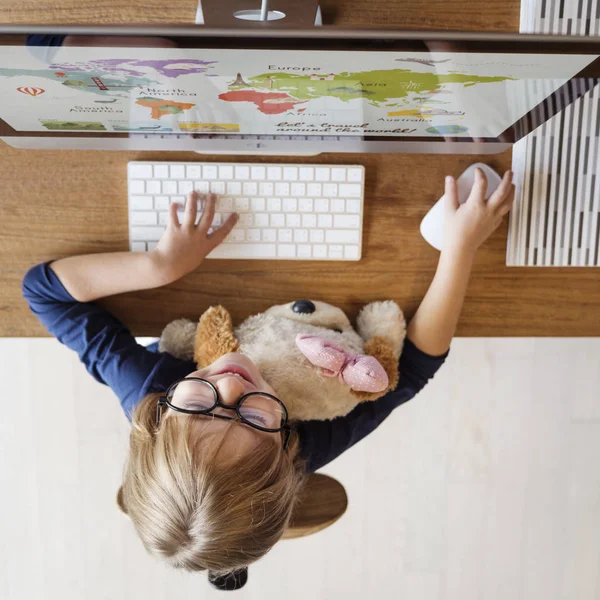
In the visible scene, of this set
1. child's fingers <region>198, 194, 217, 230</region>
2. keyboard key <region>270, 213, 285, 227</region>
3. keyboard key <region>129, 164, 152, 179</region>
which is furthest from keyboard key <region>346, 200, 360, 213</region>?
keyboard key <region>129, 164, 152, 179</region>

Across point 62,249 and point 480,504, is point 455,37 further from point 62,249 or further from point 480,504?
point 480,504

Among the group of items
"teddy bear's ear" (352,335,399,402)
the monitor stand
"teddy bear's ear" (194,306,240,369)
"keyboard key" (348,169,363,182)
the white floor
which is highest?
the monitor stand

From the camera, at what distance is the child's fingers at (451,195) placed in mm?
896

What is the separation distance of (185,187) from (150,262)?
5.0 inches

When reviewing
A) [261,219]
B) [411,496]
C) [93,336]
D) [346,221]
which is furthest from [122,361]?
[411,496]

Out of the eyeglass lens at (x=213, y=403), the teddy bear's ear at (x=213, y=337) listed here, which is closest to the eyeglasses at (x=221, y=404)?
the eyeglass lens at (x=213, y=403)

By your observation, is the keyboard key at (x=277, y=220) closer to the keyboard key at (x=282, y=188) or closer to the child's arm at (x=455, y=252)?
the keyboard key at (x=282, y=188)

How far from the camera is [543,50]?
0.52m

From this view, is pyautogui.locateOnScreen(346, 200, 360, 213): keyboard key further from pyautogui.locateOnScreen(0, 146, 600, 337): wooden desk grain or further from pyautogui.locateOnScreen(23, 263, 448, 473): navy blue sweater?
pyautogui.locateOnScreen(23, 263, 448, 473): navy blue sweater

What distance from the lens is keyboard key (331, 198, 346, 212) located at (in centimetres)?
93

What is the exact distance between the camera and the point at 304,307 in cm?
93

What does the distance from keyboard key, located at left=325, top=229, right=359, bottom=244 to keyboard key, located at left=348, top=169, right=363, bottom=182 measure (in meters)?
0.08

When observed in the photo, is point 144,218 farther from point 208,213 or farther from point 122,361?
point 122,361

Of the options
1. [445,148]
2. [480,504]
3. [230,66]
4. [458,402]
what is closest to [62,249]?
[230,66]
